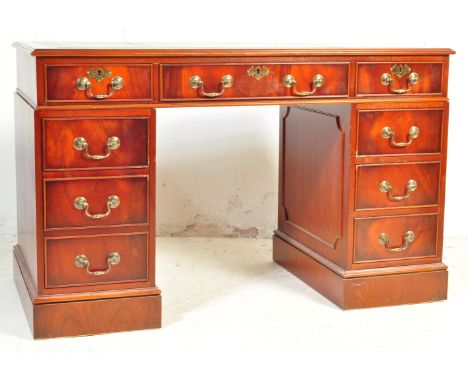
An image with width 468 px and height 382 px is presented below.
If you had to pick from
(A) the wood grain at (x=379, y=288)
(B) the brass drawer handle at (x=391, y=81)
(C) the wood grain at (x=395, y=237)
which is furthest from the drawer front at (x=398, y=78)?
(A) the wood grain at (x=379, y=288)

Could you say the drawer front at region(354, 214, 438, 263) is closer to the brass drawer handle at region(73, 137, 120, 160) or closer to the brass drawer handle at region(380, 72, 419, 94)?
the brass drawer handle at region(380, 72, 419, 94)

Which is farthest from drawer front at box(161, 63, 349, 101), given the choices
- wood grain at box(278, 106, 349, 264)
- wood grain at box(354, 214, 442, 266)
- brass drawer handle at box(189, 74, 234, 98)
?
wood grain at box(354, 214, 442, 266)

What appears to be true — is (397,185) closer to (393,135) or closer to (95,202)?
(393,135)

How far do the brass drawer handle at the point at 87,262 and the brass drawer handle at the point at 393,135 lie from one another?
3.30ft

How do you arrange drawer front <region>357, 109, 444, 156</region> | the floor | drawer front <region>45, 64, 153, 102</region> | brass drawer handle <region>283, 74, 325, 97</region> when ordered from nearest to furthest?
drawer front <region>45, 64, 153, 102</region> < the floor < brass drawer handle <region>283, 74, 325, 97</region> < drawer front <region>357, 109, 444, 156</region>

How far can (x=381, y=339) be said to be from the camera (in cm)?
305

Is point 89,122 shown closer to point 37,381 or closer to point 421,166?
point 37,381

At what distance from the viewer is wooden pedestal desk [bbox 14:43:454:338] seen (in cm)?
294

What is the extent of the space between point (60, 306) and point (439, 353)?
119cm

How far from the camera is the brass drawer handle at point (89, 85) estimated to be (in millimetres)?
2902
